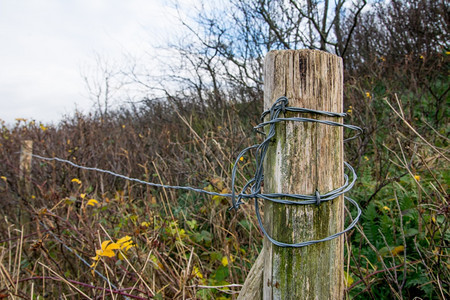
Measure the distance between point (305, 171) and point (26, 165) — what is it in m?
4.13

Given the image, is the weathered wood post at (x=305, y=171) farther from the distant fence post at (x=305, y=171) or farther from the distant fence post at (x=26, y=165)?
the distant fence post at (x=26, y=165)

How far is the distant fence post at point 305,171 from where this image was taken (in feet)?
3.11

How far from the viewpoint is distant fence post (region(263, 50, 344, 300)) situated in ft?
3.11

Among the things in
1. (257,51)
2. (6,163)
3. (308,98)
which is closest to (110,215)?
(6,163)

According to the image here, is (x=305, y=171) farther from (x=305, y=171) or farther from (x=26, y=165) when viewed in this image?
(x=26, y=165)

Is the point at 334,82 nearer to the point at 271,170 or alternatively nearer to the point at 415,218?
the point at 271,170

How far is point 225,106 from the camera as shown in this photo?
252 inches

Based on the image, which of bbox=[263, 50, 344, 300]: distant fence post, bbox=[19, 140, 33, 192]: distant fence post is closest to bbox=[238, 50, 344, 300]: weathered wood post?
bbox=[263, 50, 344, 300]: distant fence post

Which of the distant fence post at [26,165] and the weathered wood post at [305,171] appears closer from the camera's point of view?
the weathered wood post at [305,171]

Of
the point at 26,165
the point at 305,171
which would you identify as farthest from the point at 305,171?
the point at 26,165

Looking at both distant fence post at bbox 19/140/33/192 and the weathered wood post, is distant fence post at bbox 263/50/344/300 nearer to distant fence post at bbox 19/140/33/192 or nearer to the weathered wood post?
the weathered wood post

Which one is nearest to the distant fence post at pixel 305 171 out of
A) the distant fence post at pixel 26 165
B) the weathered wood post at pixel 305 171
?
the weathered wood post at pixel 305 171

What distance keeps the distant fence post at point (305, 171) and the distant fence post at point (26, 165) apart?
367 cm

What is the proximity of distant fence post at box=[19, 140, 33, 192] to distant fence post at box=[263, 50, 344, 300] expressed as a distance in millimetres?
3673
